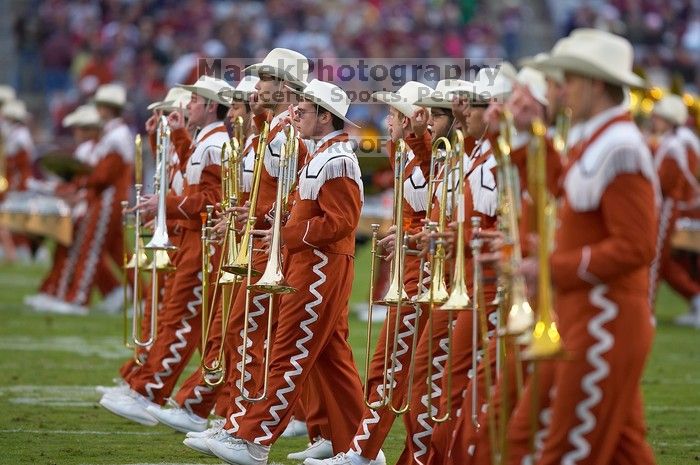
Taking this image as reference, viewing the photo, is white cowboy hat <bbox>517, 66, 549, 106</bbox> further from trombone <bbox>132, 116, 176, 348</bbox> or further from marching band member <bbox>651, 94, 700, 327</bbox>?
marching band member <bbox>651, 94, 700, 327</bbox>

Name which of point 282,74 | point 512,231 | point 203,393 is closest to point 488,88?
point 282,74

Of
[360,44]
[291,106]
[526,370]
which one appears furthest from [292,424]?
[360,44]

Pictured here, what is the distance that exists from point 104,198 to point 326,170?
8136 millimetres

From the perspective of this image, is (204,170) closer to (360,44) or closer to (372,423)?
(372,423)

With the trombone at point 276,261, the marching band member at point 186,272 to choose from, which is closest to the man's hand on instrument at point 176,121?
the marching band member at point 186,272

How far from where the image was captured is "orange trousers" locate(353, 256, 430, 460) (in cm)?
787

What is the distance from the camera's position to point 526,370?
604 centimetres

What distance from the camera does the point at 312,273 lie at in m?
7.88

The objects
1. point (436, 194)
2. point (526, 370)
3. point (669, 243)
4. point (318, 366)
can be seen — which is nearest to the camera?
point (526, 370)

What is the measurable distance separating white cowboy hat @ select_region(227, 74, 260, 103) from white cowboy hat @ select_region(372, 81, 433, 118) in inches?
35.3

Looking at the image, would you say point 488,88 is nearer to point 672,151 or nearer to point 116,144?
point 672,151

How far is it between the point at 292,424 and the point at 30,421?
160 centimetres

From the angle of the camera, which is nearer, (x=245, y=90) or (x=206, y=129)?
(x=245, y=90)

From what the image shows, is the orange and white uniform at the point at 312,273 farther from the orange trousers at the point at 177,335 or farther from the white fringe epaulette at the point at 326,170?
the orange trousers at the point at 177,335
